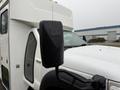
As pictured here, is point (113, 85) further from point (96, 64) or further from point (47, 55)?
point (47, 55)

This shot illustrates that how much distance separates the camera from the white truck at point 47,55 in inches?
64.7

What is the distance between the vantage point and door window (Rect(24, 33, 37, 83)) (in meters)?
3.38

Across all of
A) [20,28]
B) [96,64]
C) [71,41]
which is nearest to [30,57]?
[20,28]

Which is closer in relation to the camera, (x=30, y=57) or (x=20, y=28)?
(x=30, y=57)

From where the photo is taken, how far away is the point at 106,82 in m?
1.71

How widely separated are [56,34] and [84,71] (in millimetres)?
576

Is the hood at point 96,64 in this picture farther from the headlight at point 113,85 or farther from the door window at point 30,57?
the door window at point 30,57

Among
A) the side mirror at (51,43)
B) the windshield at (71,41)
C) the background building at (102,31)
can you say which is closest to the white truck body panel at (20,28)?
the windshield at (71,41)

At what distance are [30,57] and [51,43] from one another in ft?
6.63

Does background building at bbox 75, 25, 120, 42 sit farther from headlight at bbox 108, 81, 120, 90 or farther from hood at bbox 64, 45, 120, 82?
headlight at bbox 108, 81, 120, 90

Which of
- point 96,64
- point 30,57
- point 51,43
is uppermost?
point 51,43

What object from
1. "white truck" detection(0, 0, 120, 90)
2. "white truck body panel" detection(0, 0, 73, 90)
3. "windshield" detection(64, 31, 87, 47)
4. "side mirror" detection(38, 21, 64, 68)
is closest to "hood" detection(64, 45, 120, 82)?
"white truck" detection(0, 0, 120, 90)

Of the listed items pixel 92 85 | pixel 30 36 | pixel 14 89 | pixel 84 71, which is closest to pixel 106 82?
pixel 92 85

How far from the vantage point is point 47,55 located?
5.30ft
